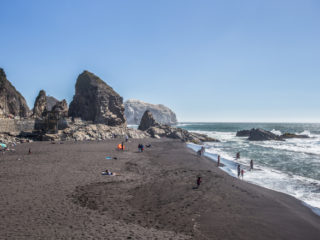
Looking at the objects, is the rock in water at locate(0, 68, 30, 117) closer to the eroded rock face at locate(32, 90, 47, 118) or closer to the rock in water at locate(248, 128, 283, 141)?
the eroded rock face at locate(32, 90, 47, 118)

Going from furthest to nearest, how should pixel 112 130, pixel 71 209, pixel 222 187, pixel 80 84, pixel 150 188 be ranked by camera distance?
1. pixel 80 84
2. pixel 112 130
3. pixel 222 187
4. pixel 150 188
5. pixel 71 209

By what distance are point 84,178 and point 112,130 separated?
4349 cm

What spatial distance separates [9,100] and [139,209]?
82253 millimetres

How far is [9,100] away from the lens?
69.8 m

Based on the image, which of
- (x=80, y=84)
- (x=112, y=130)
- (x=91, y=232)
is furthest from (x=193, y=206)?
(x=80, y=84)

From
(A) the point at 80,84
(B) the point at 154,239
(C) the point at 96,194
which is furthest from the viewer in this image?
(A) the point at 80,84

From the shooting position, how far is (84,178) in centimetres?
1603

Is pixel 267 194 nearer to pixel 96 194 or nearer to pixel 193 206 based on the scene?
pixel 193 206

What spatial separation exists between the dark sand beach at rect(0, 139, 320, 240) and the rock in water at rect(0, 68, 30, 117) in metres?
45.4

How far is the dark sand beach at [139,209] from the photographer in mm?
8586

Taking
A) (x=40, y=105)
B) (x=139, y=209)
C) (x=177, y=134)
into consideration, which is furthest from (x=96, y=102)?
(x=139, y=209)

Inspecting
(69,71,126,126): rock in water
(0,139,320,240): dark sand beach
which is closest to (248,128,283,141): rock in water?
(69,71,126,126): rock in water

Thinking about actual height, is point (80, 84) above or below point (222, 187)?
above

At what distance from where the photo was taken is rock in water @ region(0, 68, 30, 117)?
5071 centimetres
